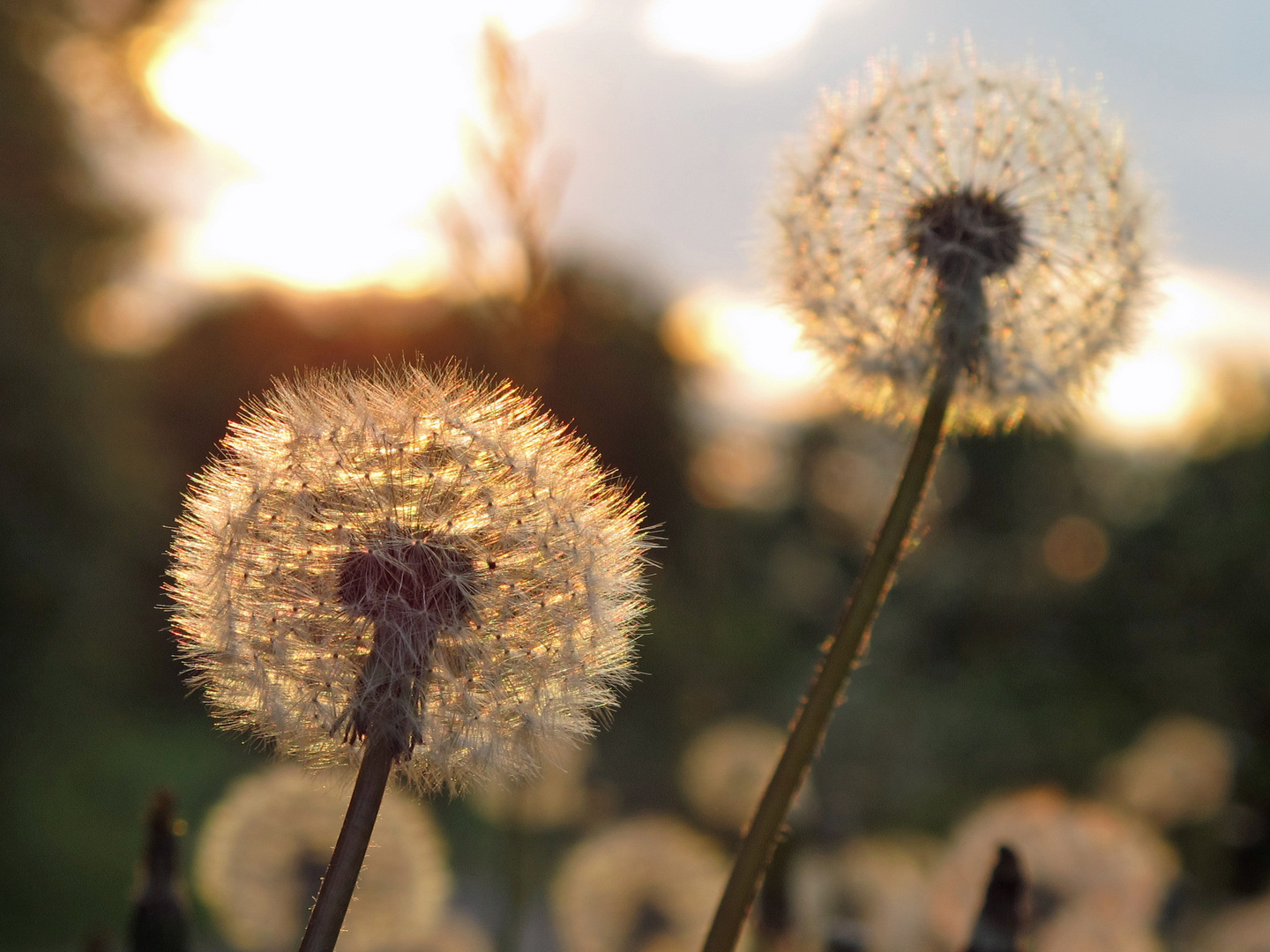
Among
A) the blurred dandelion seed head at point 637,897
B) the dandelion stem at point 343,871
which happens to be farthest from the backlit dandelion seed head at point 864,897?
the dandelion stem at point 343,871

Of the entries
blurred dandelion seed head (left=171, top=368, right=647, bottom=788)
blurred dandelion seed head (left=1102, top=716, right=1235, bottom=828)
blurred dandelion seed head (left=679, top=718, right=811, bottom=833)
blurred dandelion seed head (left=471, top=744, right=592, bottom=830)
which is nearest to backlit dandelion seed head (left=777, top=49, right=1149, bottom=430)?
blurred dandelion seed head (left=171, top=368, right=647, bottom=788)

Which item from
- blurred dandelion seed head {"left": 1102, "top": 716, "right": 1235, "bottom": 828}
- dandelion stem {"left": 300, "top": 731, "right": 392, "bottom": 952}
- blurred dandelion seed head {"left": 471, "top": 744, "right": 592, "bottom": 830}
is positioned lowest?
dandelion stem {"left": 300, "top": 731, "right": 392, "bottom": 952}

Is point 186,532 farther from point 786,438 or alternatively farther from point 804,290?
point 786,438

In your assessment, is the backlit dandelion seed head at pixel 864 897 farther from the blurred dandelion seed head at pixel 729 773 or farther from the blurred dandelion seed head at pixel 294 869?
the blurred dandelion seed head at pixel 729 773

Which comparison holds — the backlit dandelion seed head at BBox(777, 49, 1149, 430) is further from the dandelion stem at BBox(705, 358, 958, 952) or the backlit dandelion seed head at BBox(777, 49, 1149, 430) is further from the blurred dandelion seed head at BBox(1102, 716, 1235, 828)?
the blurred dandelion seed head at BBox(1102, 716, 1235, 828)

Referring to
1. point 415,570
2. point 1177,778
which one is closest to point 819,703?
point 415,570

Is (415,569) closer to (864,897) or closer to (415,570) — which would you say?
(415,570)
